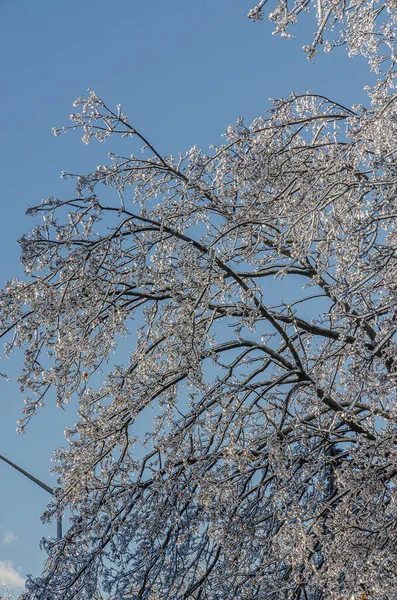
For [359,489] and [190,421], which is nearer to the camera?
[359,489]

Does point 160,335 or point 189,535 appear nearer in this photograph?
point 189,535

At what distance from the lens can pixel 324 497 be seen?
6.85m

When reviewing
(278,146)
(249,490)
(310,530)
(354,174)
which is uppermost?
(278,146)

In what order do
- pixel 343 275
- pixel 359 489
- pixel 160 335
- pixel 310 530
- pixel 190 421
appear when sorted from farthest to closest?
1. pixel 160 335
2. pixel 190 421
3. pixel 310 530
4. pixel 359 489
5. pixel 343 275

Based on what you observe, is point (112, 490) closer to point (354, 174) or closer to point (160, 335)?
point (160, 335)

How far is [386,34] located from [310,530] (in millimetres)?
3954

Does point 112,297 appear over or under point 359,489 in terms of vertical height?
over

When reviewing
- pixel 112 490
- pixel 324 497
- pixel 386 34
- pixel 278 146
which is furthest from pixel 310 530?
pixel 386 34

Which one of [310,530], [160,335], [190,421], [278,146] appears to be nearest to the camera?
[310,530]

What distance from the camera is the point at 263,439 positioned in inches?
277

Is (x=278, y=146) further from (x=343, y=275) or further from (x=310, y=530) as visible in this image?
(x=310, y=530)

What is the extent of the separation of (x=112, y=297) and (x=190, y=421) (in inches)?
52.2

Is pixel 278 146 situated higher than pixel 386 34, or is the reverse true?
pixel 278 146

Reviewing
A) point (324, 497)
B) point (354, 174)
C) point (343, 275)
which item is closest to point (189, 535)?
point (324, 497)
